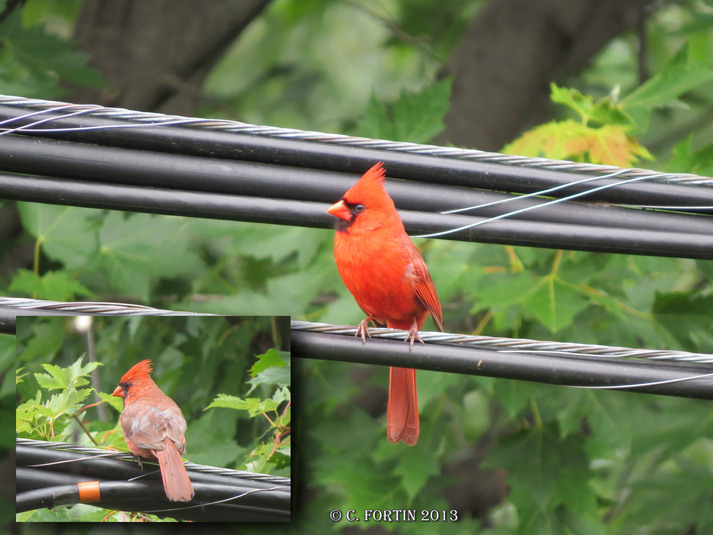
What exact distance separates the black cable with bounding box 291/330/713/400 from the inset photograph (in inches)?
9.7

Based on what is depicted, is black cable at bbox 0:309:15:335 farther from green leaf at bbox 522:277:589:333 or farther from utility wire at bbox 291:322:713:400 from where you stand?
green leaf at bbox 522:277:589:333

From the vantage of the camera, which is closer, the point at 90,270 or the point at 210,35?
the point at 90,270

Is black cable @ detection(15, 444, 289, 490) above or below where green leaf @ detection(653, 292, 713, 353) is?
below

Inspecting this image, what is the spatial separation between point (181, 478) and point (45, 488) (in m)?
0.28

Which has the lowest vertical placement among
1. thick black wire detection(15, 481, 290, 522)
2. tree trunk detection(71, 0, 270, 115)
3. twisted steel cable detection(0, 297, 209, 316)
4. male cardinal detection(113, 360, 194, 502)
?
thick black wire detection(15, 481, 290, 522)

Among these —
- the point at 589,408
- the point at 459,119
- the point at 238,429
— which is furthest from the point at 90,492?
the point at 459,119

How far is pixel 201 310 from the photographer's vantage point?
236 centimetres

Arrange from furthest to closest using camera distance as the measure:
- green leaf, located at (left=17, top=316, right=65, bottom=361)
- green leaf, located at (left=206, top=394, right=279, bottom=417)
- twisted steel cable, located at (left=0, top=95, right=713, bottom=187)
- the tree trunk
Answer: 1. the tree trunk
2. green leaf, located at (left=17, top=316, right=65, bottom=361)
3. green leaf, located at (left=206, top=394, right=279, bottom=417)
4. twisted steel cable, located at (left=0, top=95, right=713, bottom=187)

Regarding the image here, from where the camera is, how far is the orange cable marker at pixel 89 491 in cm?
158

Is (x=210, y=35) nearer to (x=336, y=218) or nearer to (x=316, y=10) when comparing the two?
(x=316, y=10)

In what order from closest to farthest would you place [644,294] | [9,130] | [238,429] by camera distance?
1. [9,130]
2. [238,429]
3. [644,294]

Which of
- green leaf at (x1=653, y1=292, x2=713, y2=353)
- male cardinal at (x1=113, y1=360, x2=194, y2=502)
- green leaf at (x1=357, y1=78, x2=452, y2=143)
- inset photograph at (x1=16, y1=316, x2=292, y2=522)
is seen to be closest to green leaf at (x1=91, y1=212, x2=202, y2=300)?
inset photograph at (x1=16, y1=316, x2=292, y2=522)

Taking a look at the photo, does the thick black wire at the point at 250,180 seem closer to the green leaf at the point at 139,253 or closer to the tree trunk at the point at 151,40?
the green leaf at the point at 139,253

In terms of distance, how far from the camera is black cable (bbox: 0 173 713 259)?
155 centimetres
